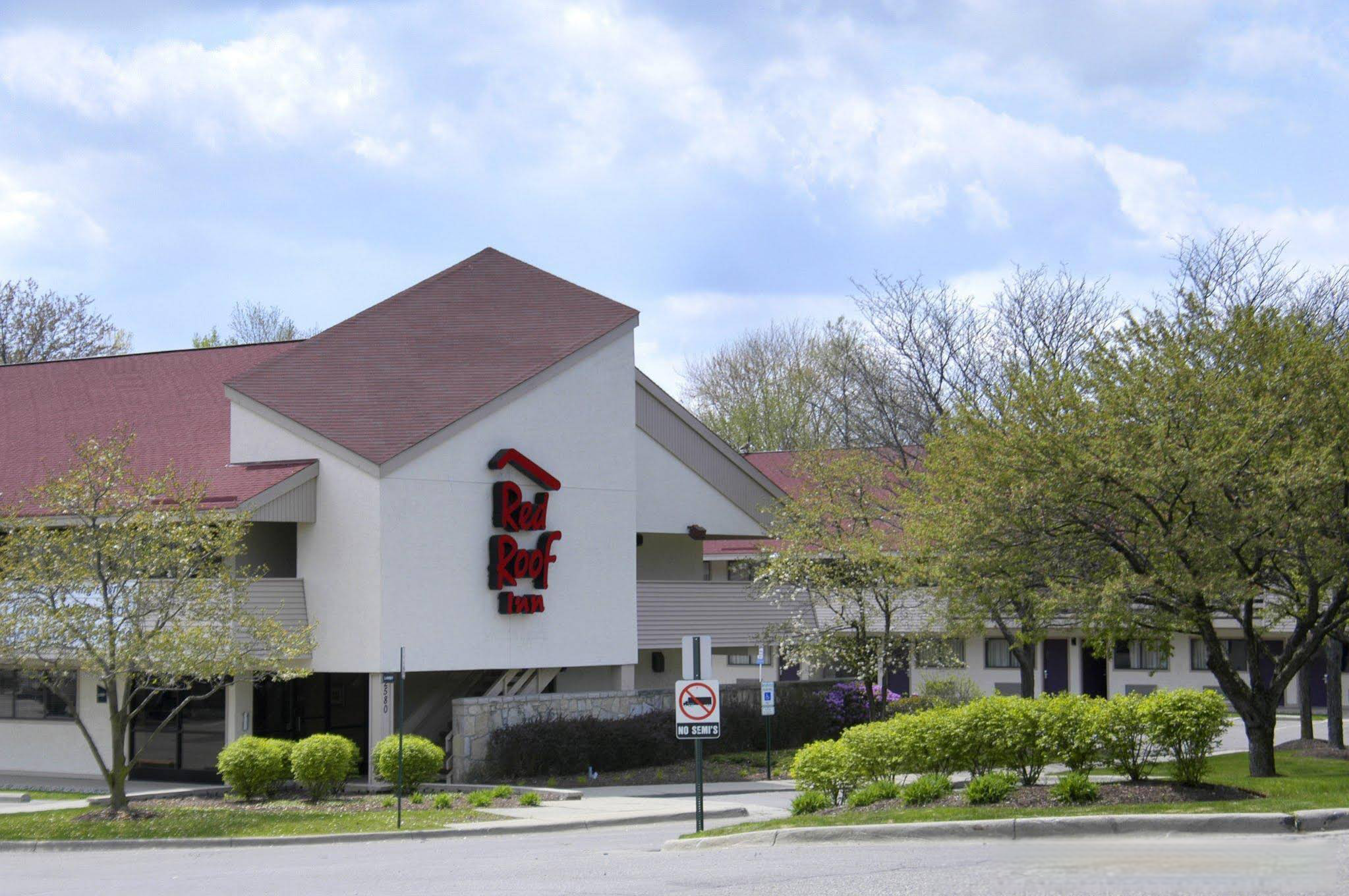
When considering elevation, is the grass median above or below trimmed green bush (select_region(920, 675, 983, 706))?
below

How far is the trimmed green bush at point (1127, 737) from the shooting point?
16391 millimetres

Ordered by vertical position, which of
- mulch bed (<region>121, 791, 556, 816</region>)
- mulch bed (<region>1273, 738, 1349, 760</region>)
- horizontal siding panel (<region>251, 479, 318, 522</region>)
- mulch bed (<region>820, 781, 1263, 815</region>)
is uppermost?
horizontal siding panel (<region>251, 479, 318, 522</region>)

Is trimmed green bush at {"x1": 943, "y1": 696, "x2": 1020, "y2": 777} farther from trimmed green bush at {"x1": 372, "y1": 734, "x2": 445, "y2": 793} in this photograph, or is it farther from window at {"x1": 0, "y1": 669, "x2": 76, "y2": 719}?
window at {"x1": 0, "y1": 669, "x2": 76, "y2": 719}

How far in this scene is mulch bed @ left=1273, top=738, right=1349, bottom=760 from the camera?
92.0ft

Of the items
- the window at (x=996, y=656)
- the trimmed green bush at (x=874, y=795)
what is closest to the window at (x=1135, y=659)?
the window at (x=996, y=656)

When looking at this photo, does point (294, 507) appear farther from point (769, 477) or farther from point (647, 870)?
point (769, 477)

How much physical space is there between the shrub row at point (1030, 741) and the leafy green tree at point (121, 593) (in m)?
9.27

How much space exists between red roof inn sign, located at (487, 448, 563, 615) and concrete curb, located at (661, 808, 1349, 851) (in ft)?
41.8

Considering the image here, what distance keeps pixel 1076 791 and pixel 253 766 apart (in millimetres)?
13799

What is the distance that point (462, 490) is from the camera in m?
27.2

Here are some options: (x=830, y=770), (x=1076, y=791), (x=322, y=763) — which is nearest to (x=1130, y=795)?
(x=1076, y=791)

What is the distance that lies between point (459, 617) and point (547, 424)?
4253mm

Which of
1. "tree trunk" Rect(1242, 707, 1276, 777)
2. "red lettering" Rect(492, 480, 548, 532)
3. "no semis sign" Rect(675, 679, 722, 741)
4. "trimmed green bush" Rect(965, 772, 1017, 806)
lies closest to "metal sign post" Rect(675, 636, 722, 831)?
"no semis sign" Rect(675, 679, 722, 741)

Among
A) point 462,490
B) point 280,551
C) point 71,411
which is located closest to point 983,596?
point 462,490
